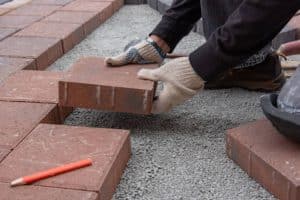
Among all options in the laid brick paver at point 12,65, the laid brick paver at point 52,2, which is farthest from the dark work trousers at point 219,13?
the laid brick paver at point 52,2

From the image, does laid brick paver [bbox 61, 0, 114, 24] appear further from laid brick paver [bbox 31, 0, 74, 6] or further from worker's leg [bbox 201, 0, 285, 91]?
worker's leg [bbox 201, 0, 285, 91]

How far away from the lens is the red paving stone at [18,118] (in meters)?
1.66

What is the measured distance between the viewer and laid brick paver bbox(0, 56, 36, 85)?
232 cm

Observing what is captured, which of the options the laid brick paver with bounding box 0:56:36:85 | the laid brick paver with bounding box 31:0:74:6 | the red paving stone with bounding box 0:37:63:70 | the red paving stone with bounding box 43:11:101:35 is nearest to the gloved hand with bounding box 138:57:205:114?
the laid brick paver with bounding box 0:56:36:85

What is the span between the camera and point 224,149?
1.71 meters

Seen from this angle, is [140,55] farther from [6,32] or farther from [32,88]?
[6,32]

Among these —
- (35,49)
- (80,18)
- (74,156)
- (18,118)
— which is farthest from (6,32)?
(74,156)

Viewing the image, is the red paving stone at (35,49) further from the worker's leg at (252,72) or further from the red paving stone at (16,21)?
the worker's leg at (252,72)

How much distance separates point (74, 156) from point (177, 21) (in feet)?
2.86

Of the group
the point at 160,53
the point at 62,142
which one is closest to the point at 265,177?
the point at 62,142

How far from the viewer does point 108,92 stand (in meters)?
1.75

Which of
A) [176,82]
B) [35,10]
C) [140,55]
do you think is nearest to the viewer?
[176,82]

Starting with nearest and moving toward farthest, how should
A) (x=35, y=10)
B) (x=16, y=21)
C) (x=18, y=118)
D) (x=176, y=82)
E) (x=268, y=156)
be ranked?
(x=268, y=156), (x=176, y=82), (x=18, y=118), (x=16, y=21), (x=35, y=10)

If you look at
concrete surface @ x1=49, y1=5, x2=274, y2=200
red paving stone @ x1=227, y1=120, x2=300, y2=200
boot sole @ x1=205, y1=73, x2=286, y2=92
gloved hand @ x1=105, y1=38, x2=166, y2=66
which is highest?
gloved hand @ x1=105, y1=38, x2=166, y2=66
